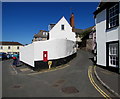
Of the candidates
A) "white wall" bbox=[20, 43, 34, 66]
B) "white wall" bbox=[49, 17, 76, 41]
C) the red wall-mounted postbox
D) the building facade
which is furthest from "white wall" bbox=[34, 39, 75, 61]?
the building facade

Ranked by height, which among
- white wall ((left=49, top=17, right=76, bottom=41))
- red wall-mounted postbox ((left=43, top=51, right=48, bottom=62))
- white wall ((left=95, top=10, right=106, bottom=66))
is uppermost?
white wall ((left=49, top=17, right=76, bottom=41))

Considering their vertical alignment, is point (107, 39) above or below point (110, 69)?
above

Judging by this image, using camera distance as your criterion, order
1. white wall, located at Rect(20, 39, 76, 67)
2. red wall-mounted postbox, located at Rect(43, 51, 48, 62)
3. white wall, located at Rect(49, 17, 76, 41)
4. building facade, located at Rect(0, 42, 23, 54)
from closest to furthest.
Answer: white wall, located at Rect(20, 39, 76, 67)
red wall-mounted postbox, located at Rect(43, 51, 48, 62)
white wall, located at Rect(49, 17, 76, 41)
building facade, located at Rect(0, 42, 23, 54)

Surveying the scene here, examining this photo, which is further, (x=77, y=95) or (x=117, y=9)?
(x=117, y=9)

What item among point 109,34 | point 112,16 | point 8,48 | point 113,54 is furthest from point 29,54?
point 8,48

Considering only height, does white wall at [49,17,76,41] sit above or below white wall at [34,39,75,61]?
above

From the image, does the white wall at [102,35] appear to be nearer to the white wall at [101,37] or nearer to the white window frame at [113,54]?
the white wall at [101,37]

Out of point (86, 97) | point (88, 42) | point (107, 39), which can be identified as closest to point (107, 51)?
point (107, 39)

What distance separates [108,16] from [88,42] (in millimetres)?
26196

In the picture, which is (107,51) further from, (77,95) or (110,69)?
(77,95)

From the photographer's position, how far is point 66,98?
5.92 m

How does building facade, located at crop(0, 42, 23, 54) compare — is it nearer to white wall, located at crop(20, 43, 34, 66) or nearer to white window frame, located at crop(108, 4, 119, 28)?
white wall, located at crop(20, 43, 34, 66)

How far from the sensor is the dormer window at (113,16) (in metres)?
10.9

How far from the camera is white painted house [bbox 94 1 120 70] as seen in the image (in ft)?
35.6
